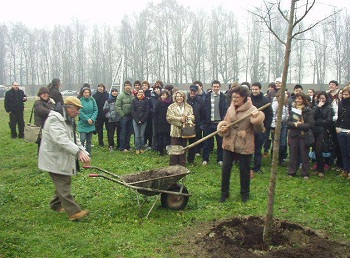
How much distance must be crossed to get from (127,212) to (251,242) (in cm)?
217

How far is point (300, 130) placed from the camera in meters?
8.30

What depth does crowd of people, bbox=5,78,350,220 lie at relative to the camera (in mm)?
5891

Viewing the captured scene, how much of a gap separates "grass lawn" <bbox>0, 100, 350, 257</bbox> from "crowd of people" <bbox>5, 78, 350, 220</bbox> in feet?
1.22

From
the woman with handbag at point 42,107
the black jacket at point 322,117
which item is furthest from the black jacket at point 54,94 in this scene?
the black jacket at point 322,117

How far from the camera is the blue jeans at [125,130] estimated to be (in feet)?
36.1

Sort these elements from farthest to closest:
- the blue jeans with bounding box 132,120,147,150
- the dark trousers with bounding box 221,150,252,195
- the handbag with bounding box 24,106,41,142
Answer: the blue jeans with bounding box 132,120,147,150
the handbag with bounding box 24,106,41,142
the dark trousers with bounding box 221,150,252,195

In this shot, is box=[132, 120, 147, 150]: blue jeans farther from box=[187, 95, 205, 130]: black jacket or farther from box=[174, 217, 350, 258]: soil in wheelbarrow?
box=[174, 217, 350, 258]: soil in wheelbarrow

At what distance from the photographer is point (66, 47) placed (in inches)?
2397

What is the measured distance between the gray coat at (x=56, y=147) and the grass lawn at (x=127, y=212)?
848mm

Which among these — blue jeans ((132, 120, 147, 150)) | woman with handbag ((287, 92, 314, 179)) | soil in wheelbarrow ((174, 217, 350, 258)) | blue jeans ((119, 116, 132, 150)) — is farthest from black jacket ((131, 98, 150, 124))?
soil in wheelbarrow ((174, 217, 350, 258))

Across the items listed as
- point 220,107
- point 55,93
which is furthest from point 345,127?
point 55,93

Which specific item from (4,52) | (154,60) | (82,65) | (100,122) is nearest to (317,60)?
(154,60)

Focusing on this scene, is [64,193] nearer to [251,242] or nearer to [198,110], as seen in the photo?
[251,242]

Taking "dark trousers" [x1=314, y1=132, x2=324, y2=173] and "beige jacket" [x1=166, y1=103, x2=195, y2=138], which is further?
"beige jacket" [x1=166, y1=103, x2=195, y2=138]
